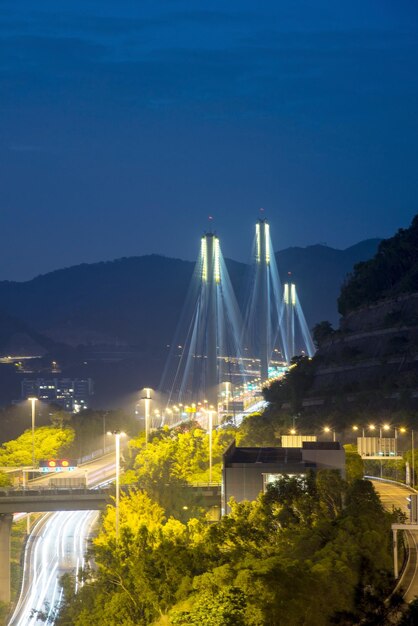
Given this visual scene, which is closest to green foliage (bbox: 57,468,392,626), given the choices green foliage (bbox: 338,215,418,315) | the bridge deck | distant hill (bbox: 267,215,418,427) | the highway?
the highway

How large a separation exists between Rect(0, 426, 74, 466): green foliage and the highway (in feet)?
12.7

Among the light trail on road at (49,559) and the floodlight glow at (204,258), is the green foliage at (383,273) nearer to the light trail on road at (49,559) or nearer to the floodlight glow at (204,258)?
the floodlight glow at (204,258)

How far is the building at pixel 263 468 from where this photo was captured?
42594mm

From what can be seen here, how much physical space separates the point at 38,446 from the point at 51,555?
1023 inches

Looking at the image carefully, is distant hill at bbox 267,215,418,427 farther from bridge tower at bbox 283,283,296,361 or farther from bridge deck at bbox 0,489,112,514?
bridge deck at bbox 0,489,112,514

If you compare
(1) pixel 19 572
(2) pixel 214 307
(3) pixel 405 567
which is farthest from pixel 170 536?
(2) pixel 214 307

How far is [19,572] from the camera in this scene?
56.2 metres

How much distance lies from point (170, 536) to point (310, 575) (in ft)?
35.4

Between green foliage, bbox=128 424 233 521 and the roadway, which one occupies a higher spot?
green foliage, bbox=128 424 233 521

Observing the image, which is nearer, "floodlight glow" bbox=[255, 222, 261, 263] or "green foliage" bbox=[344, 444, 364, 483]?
"green foliage" bbox=[344, 444, 364, 483]

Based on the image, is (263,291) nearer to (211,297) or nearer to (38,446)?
(211,297)

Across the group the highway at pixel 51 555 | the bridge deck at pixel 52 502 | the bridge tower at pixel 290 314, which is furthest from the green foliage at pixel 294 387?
the bridge deck at pixel 52 502

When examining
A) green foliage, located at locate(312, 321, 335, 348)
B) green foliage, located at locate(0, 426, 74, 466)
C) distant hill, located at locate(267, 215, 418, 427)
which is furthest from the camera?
green foliage, located at locate(312, 321, 335, 348)

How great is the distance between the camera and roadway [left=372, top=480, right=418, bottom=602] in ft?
95.6
